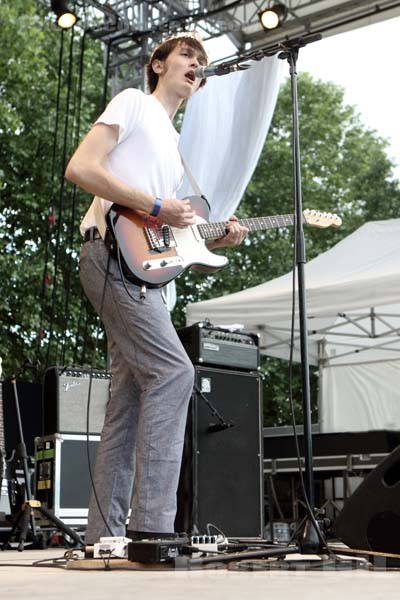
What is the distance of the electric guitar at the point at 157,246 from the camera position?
259 centimetres

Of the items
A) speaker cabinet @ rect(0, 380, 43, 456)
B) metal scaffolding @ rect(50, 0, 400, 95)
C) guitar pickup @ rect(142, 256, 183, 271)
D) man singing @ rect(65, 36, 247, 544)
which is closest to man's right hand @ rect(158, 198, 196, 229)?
man singing @ rect(65, 36, 247, 544)

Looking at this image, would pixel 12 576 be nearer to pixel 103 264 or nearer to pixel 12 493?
pixel 103 264

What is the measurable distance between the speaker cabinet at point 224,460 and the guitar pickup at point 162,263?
1.85 m

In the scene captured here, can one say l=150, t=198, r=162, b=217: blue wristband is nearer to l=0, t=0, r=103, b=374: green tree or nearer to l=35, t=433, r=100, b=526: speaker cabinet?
l=35, t=433, r=100, b=526: speaker cabinet

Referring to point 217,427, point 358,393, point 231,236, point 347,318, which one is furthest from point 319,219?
point 358,393

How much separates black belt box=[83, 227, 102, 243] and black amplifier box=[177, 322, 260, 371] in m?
1.85

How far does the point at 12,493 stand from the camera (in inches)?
206

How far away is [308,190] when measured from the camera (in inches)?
805

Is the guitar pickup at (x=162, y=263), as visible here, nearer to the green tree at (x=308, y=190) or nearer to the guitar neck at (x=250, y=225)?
the guitar neck at (x=250, y=225)

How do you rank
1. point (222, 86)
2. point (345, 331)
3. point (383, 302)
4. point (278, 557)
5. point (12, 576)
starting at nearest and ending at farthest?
point (12, 576)
point (278, 557)
point (383, 302)
point (222, 86)
point (345, 331)

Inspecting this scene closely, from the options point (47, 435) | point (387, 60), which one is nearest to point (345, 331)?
point (47, 435)

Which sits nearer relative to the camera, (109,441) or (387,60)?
(109,441)

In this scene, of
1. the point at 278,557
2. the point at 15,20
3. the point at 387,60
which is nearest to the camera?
the point at 278,557

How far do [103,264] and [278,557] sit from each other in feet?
3.27
